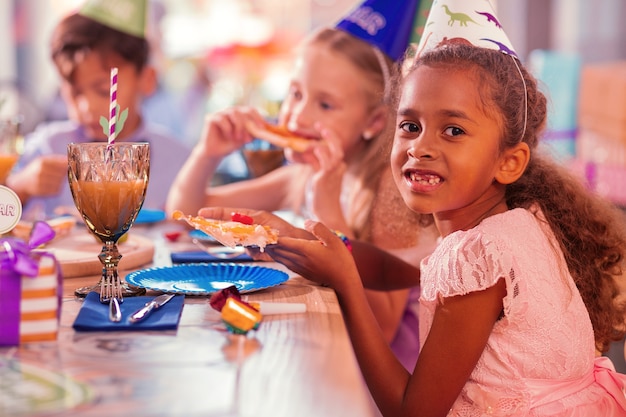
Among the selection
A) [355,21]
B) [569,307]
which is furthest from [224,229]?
[355,21]

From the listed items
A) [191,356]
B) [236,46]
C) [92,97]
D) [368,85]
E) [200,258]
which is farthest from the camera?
[236,46]

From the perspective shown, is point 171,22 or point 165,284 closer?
point 165,284

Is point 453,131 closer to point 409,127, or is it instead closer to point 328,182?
point 409,127

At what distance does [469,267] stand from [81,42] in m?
1.80

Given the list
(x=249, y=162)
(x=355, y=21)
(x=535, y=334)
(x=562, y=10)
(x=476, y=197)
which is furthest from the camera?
(x=562, y=10)

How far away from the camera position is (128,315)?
3.34ft

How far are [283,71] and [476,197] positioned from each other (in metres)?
5.60

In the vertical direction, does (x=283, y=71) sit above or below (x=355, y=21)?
below

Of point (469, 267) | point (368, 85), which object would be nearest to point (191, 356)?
point (469, 267)

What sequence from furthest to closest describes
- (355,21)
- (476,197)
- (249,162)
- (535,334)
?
(249,162), (355,21), (476,197), (535,334)

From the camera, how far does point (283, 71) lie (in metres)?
6.81

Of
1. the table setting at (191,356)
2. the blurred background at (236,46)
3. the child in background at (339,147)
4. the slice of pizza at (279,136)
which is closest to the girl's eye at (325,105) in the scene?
the child in background at (339,147)

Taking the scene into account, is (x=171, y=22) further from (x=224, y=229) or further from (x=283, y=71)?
(x=224, y=229)

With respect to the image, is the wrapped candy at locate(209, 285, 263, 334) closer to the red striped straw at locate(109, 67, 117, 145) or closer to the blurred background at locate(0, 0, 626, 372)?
the red striped straw at locate(109, 67, 117, 145)
